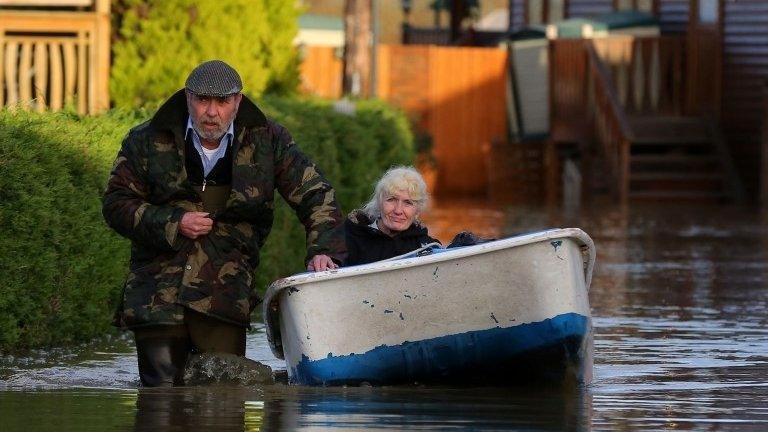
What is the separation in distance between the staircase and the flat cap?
2742cm

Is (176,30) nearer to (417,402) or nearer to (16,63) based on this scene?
(16,63)

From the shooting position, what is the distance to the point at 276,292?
9.27 meters

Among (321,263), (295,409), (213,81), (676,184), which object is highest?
(213,81)

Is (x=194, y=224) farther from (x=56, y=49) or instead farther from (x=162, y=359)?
(x=56, y=49)

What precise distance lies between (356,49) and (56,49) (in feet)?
58.3

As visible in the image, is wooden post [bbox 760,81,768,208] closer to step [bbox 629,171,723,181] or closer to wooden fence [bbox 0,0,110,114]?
step [bbox 629,171,723,181]

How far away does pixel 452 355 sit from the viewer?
9250 millimetres

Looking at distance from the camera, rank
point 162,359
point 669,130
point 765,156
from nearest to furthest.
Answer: point 162,359, point 765,156, point 669,130

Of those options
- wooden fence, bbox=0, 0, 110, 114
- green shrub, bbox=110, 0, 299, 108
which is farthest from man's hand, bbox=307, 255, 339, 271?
green shrub, bbox=110, 0, 299, 108

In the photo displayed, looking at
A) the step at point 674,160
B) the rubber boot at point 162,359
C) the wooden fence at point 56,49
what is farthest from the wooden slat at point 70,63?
the step at point 674,160

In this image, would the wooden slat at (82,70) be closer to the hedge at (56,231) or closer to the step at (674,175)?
the hedge at (56,231)

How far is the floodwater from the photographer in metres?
8.02

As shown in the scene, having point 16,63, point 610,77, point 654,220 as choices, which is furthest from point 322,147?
point 610,77

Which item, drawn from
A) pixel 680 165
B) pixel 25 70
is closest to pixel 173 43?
pixel 25 70
